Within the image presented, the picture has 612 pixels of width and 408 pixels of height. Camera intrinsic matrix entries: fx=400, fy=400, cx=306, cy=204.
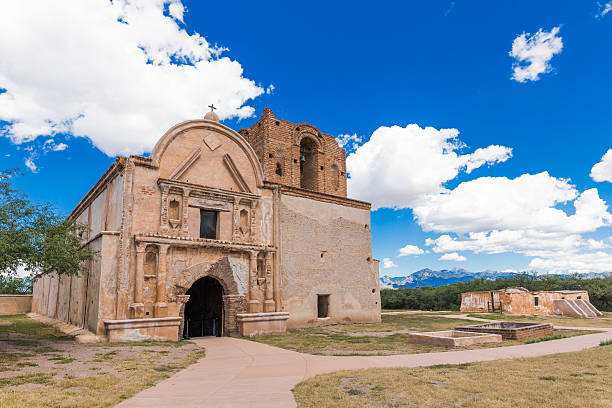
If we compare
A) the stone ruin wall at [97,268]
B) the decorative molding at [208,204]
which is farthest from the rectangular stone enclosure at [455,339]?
the stone ruin wall at [97,268]

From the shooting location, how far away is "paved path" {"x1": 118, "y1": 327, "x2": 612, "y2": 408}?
20.8ft

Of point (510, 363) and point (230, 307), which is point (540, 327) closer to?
point (510, 363)

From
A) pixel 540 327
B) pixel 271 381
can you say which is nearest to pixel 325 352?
pixel 271 381

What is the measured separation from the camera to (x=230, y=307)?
16.5 m

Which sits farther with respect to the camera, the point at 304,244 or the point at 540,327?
the point at 304,244

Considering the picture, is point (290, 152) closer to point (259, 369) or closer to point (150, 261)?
point (150, 261)

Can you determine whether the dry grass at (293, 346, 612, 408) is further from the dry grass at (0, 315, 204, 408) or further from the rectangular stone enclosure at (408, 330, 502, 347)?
the dry grass at (0, 315, 204, 408)

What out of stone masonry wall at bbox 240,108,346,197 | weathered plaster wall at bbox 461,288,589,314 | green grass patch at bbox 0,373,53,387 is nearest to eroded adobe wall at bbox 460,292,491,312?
weathered plaster wall at bbox 461,288,589,314

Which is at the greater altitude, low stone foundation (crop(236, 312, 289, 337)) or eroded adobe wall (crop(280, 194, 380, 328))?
eroded adobe wall (crop(280, 194, 380, 328))

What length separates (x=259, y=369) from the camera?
9062mm

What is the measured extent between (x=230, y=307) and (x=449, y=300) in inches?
1160

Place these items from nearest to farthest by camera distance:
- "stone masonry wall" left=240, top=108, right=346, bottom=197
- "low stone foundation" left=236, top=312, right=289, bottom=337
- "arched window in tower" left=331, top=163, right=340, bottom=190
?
1. "low stone foundation" left=236, top=312, right=289, bottom=337
2. "stone masonry wall" left=240, top=108, right=346, bottom=197
3. "arched window in tower" left=331, top=163, right=340, bottom=190

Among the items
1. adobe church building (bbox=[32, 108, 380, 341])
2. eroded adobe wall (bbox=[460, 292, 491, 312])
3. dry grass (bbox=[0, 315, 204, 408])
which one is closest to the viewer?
dry grass (bbox=[0, 315, 204, 408])

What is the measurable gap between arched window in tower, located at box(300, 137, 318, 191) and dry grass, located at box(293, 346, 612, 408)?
49.8 ft
